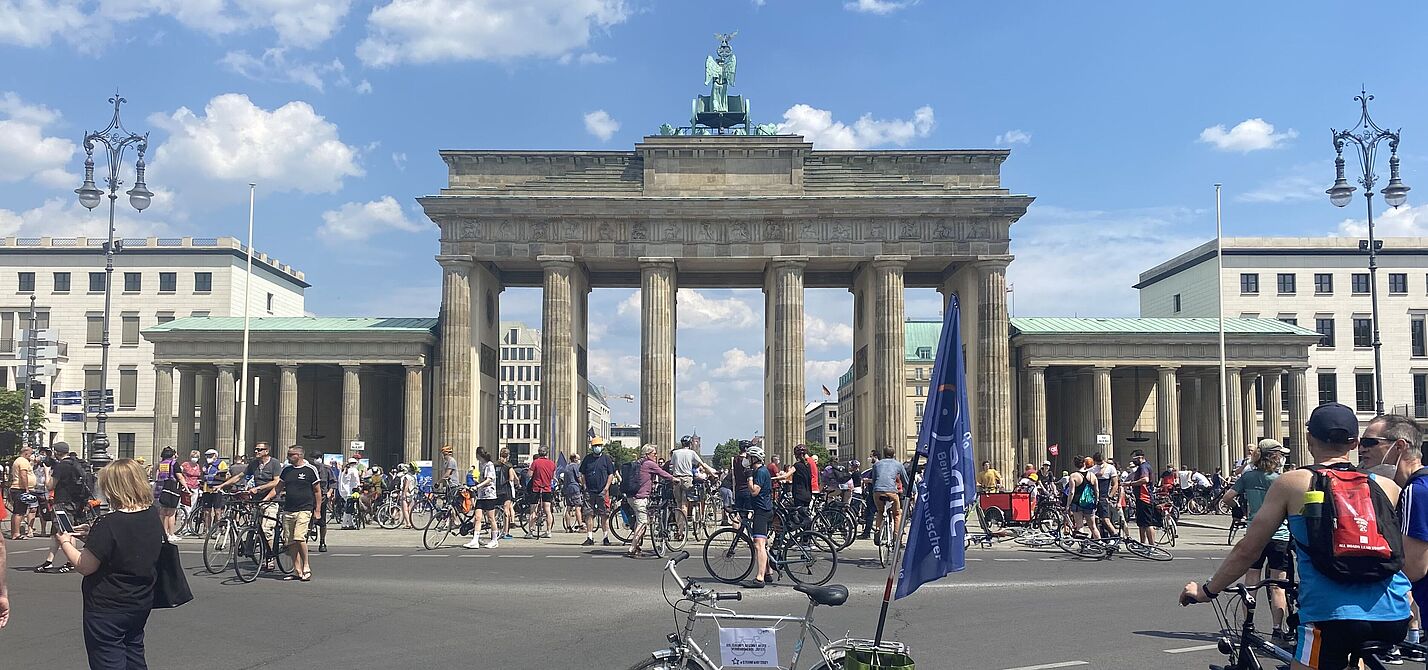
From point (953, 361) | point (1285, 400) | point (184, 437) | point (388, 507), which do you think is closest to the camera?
point (953, 361)

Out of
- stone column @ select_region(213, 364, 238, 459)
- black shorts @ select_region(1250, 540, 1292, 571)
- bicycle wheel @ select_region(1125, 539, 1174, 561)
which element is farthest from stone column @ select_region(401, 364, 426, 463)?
black shorts @ select_region(1250, 540, 1292, 571)

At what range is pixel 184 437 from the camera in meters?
54.6

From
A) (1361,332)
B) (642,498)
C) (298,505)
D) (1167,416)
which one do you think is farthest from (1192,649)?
(1361,332)

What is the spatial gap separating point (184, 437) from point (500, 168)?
21276 mm

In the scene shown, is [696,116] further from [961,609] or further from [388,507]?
[961,609]

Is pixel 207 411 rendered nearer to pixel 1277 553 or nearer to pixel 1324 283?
pixel 1277 553

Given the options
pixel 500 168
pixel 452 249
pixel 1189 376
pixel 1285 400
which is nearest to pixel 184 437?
pixel 452 249

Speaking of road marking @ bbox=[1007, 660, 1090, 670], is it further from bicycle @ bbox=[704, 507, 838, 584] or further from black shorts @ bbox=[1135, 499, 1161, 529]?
black shorts @ bbox=[1135, 499, 1161, 529]

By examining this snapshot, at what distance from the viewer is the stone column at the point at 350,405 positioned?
5150 centimetres

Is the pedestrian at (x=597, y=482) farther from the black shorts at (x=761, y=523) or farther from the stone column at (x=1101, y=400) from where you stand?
the stone column at (x=1101, y=400)

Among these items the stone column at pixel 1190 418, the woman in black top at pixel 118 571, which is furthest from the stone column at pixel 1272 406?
the woman in black top at pixel 118 571

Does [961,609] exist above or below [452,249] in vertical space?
below

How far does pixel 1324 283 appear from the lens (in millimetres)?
77125

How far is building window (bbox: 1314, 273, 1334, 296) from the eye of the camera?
7694 centimetres
